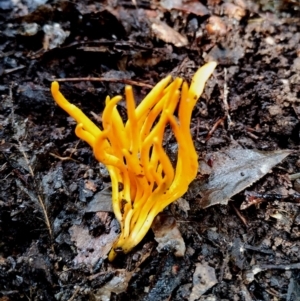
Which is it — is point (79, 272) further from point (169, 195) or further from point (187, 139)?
point (187, 139)

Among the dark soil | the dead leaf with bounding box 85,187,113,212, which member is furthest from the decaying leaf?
the dead leaf with bounding box 85,187,113,212

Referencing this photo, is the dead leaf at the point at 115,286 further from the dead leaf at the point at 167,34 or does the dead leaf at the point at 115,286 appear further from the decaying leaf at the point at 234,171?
the dead leaf at the point at 167,34

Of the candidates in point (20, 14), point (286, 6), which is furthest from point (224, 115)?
point (20, 14)

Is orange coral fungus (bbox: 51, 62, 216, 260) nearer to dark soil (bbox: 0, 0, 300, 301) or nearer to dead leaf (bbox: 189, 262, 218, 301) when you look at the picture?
dark soil (bbox: 0, 0, 300, 301)

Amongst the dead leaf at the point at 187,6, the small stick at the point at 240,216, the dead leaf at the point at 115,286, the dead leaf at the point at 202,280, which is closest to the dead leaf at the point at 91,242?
the dead leaf at the point at 115,286

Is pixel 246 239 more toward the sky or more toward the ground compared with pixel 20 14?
more toward the ground

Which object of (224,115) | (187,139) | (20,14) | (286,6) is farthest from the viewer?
(286,6)
